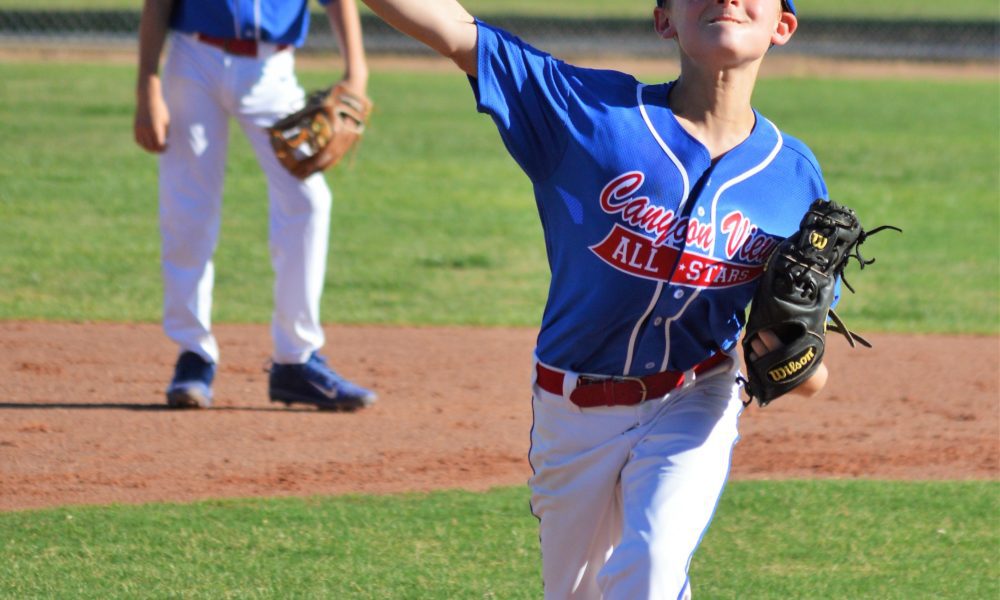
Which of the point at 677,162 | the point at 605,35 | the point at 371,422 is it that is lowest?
the point at 605,35

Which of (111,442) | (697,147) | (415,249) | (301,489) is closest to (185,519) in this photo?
(301,489)

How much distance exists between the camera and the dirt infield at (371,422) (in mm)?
4762

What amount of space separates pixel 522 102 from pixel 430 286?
206 inches

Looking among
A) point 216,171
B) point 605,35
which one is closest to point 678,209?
point 216,171

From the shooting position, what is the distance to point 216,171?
535 centimetres

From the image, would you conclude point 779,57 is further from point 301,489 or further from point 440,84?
point 301,489

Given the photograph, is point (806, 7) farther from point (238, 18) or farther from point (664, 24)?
point (664, 24)

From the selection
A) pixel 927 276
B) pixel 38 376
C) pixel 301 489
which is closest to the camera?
pixel 301 489

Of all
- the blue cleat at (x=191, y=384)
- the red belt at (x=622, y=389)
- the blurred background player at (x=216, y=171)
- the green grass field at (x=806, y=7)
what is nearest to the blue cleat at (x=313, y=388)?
the blurred background player at (x=216, y=171)

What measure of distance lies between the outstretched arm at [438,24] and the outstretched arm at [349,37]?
2751mm

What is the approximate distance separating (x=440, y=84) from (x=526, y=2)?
17741 millimetres

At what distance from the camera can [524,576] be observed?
3.93m

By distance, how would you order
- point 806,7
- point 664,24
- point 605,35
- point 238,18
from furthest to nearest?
1. point 806,7
2. point 605,35
3. point 238,18
4. point 664,24

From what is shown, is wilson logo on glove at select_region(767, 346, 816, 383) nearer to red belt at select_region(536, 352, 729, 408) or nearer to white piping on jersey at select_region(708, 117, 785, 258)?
red belt at select_region(536, 352, 729, 408)
